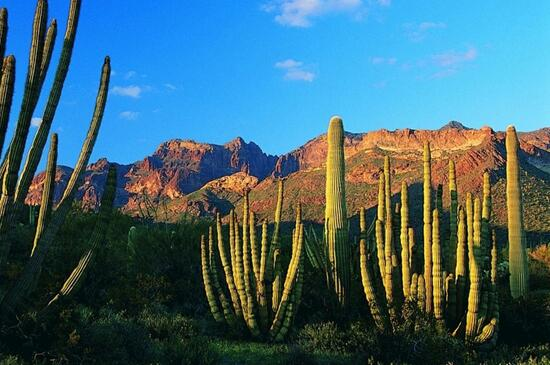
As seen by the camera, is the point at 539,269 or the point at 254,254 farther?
the point at 539,269

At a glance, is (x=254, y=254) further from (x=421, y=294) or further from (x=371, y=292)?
(x=421, y=294)

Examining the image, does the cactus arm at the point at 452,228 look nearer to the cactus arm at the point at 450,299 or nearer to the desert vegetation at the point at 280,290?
the desert vegetation at the point at 280,290

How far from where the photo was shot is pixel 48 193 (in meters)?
8.20

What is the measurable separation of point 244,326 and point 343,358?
7.63 feet

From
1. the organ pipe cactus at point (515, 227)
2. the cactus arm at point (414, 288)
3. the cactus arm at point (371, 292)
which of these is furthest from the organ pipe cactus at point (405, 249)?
the organ pipe cactus at point (515, 227)

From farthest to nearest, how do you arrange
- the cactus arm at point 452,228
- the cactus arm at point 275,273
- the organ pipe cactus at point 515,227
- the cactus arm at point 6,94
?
the organ pipe cactus at point 515,227 → the cactus arm at point 275,273 → the cactus arm at point 452,228 → the cactus arm at point 6,94

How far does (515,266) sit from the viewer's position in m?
12.1

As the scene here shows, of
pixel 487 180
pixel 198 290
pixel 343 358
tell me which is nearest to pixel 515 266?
pixel 487 180

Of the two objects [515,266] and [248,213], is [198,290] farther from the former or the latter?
[515,266]

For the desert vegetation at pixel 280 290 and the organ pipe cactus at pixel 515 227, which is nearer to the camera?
the desert vegetation at pixel 280 290

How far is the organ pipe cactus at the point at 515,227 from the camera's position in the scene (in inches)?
477

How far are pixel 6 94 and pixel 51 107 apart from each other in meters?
0.75

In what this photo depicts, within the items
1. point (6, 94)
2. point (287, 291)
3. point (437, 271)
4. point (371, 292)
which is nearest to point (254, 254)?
point (287, 291)

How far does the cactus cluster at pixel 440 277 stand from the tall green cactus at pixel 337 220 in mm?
994
